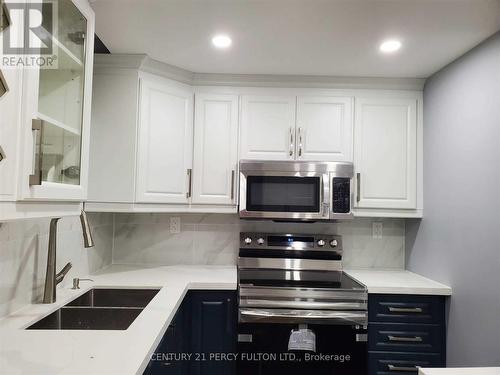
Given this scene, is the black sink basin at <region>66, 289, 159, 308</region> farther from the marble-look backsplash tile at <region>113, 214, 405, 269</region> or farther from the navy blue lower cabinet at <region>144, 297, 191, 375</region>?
the marble-look backsplash tile at <region>113, 214, 405, 269</region>

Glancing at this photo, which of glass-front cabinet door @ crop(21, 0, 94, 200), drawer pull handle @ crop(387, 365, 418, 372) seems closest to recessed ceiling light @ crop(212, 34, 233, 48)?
glass-front cabinet door @ crop(21, 0, 94, 200)

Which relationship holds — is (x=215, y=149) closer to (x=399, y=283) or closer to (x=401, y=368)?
(x=399, y=283)

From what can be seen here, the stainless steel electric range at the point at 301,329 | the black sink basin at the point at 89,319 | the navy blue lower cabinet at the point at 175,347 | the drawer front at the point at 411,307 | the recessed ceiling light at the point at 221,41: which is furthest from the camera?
the drawer front at the point at 411,307

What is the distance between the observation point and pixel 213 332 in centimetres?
199

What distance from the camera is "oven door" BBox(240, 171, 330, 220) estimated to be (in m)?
2.21

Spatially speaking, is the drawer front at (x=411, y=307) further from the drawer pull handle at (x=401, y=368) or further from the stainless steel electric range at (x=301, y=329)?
the drawer pull handle at (x=401, y=368)

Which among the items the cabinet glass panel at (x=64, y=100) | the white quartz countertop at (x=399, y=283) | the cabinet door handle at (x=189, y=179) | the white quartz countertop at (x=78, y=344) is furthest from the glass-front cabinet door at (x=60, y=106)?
the white quartz countertop at (x=399, y=283)

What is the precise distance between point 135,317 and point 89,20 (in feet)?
4.03

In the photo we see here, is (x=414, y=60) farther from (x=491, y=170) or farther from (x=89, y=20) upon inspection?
(x=89, y=20)

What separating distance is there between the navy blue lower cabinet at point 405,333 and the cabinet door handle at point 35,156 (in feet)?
5.91

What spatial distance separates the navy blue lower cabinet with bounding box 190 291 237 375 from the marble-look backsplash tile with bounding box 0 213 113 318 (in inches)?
27.1

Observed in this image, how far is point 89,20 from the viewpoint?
54.1 inches

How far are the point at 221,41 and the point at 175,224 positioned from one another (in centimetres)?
134

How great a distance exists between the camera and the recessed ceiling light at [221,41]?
1.80m
